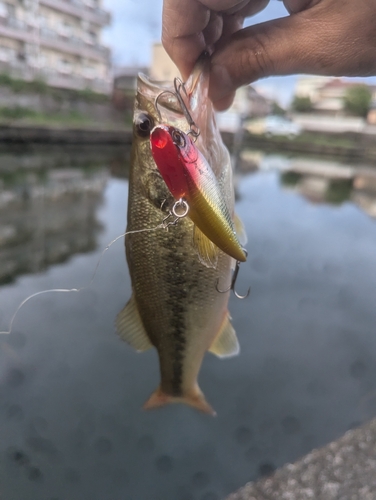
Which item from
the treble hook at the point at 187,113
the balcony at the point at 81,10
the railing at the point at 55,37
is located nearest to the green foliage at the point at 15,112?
the railing at the point at 55,37

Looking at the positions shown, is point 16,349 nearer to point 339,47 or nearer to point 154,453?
point 154,453

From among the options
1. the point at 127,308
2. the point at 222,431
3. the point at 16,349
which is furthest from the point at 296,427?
the point at 16,349

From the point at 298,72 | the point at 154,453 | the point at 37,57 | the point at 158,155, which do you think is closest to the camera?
the point at 158,155

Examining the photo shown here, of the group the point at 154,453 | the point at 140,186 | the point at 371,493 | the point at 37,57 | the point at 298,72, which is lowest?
the point at 154,453

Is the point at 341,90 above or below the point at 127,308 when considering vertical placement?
above

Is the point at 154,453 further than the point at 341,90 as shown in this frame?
No

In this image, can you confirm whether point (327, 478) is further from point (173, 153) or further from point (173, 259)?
point (173, 153)

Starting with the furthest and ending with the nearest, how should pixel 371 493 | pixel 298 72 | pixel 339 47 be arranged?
pixel 371 493
pixel 298 72
pixel 339 47
